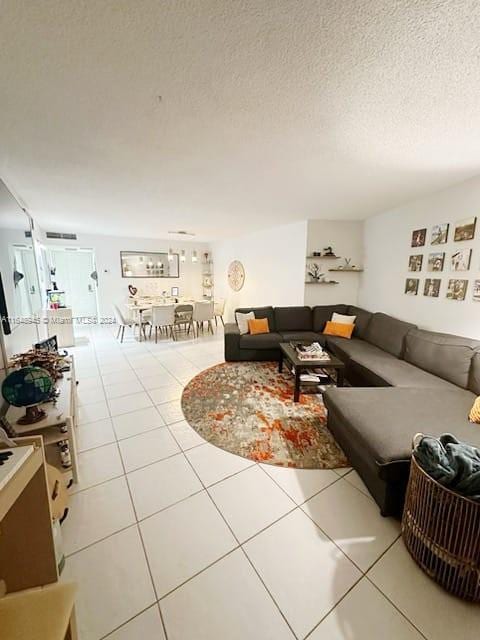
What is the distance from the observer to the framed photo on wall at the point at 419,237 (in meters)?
3.22

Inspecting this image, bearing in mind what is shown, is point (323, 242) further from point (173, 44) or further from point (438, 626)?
point (438, 626)

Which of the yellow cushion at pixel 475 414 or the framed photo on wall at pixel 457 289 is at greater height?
the framed photo on wall at pixel 457 289

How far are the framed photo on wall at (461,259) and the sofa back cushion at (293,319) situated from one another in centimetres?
213

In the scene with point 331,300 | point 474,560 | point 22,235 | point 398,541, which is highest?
point 22,235

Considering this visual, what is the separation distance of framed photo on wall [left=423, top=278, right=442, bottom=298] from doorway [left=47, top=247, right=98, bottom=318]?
710cm

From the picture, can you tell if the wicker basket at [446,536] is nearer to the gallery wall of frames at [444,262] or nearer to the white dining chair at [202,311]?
the gallery wall of frames at [444,262]

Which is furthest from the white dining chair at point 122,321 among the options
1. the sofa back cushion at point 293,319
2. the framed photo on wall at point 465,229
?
the framed photo on wall at point 465,229

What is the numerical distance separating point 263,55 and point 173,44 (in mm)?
386

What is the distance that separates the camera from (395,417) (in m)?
Result: 1.74

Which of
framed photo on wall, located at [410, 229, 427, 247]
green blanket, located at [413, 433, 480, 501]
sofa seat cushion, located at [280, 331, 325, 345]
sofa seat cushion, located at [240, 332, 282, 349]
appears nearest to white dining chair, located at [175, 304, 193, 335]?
sofa seat cushion, located at [240, 332, 282, 349]

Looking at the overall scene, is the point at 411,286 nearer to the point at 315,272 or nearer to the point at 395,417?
the point at 315,272

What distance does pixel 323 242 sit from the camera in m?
4.51

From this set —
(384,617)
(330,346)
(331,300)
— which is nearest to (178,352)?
(330,346)

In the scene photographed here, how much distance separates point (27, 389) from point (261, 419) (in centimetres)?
187
